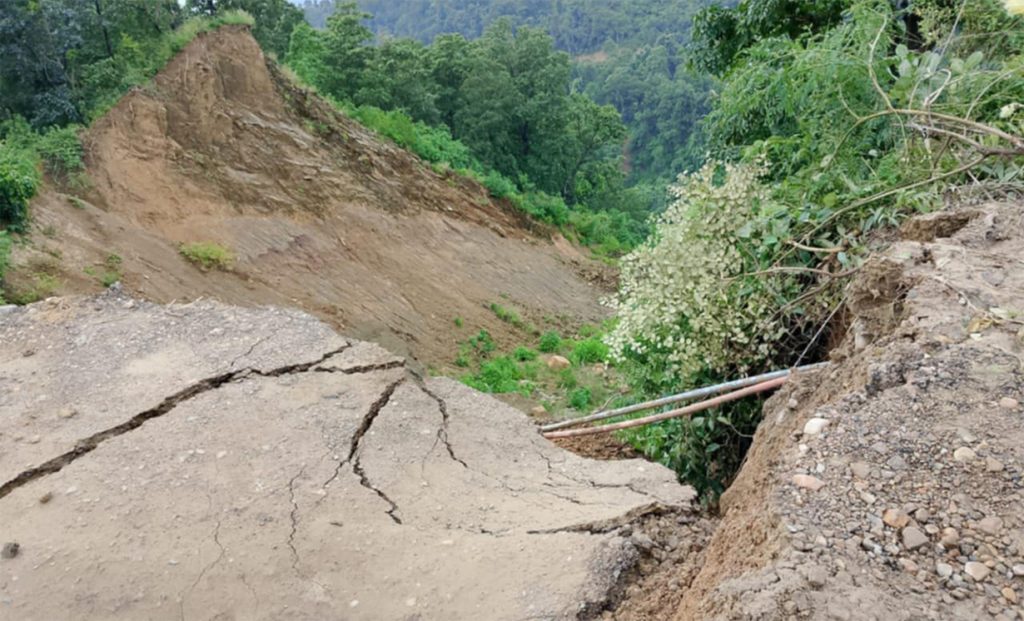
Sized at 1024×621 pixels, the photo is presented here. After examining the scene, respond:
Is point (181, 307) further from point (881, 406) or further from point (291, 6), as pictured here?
point (291, 6)

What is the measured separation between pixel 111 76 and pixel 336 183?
432 centimetres

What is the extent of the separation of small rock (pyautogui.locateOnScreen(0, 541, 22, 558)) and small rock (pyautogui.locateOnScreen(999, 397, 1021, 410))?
3.51 meters

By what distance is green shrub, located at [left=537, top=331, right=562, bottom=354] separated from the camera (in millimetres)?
12766

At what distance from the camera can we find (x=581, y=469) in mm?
3531

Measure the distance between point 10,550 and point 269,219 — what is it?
34.7 feet

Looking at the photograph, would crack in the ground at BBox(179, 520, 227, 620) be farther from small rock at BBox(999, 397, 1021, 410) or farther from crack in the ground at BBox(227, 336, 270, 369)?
small rock at BBox(999, 397, 1021, 410)

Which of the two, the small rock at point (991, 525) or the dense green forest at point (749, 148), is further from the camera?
the dense green forest at point (749, 148)

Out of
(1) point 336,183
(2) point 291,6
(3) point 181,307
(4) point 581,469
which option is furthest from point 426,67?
(4) point 581,469

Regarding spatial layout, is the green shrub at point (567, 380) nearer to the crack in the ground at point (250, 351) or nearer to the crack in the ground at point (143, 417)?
the crack in the ground at point (143, 417)

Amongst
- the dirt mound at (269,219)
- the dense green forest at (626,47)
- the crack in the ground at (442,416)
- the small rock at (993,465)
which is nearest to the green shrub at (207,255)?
the dirt mound at (269,219)

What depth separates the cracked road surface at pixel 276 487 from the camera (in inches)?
97.2

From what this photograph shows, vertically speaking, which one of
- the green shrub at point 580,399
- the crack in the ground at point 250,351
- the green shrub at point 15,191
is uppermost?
the green shrub at point 15,191

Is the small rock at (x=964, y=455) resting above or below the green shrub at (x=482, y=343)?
above

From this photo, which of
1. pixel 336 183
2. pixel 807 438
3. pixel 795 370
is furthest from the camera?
pixel 336 183
